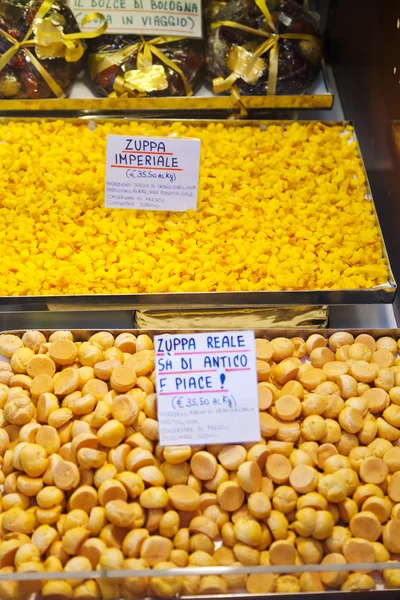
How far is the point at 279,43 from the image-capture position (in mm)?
1988

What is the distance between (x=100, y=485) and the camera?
1.13 meters

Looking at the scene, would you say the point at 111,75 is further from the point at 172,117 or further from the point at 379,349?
the point at 379,349

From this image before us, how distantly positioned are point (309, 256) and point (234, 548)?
31.4 inches

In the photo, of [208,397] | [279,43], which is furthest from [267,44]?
[208,397]

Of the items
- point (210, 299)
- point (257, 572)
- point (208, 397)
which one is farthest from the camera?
point (210, 299)

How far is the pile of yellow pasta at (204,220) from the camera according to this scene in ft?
5.23

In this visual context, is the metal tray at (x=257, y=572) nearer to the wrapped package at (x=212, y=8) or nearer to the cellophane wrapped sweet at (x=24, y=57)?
the cellophane wrapped sweet at (x=24, y=57)

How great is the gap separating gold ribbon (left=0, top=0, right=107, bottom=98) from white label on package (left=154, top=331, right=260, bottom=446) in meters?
1.23

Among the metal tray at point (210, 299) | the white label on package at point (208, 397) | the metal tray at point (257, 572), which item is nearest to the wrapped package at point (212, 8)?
the metal tray at point (210, 299)

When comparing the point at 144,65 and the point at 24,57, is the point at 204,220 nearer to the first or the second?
the point at 144,65

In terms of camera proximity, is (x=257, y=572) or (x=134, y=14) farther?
(x=134, y=14)

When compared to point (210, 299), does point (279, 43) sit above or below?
above

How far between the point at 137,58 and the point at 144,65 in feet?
0.10

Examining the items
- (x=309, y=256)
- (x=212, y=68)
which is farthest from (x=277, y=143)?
(x=309, y=256)
